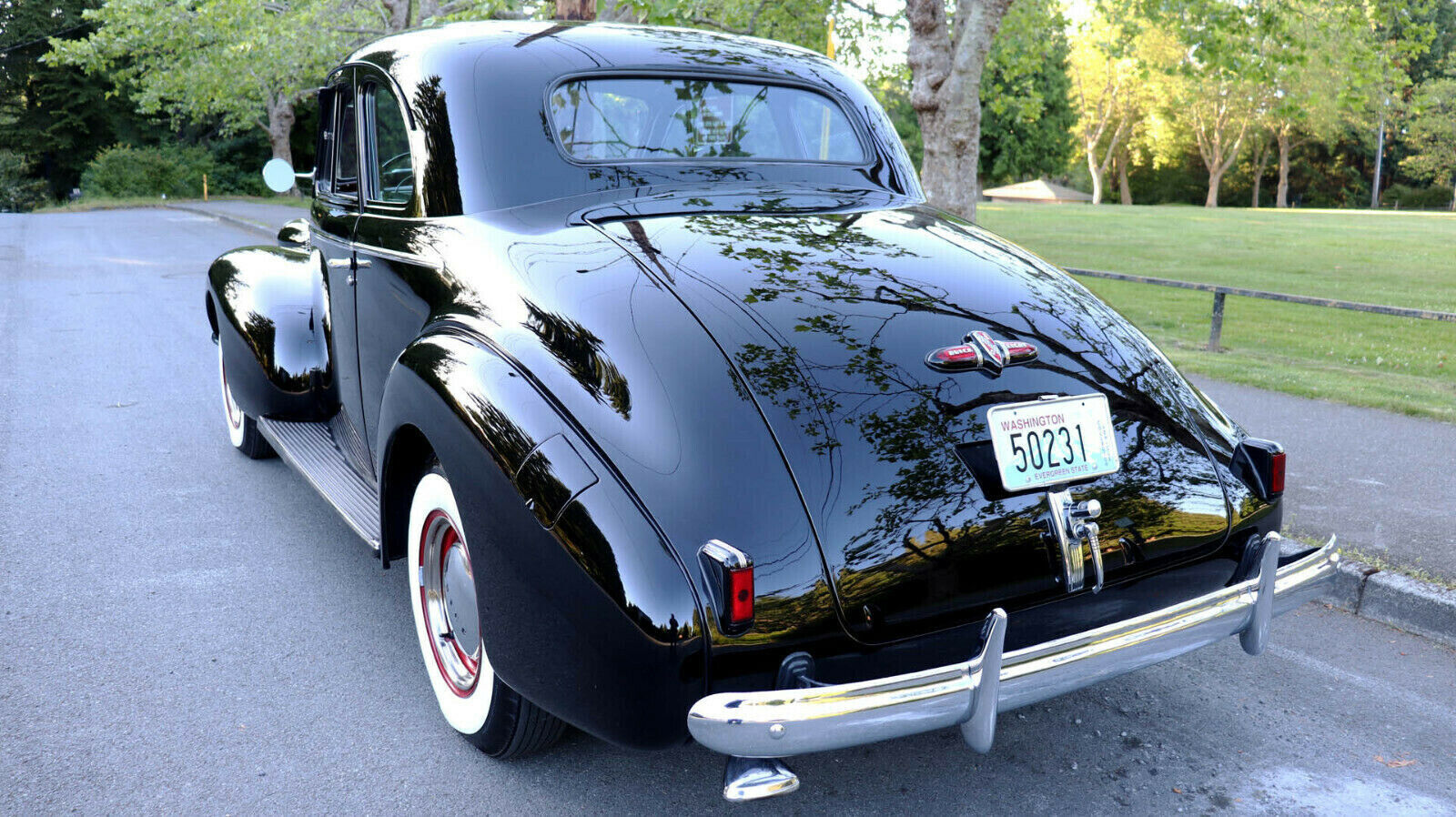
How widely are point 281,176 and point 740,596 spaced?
364 cm

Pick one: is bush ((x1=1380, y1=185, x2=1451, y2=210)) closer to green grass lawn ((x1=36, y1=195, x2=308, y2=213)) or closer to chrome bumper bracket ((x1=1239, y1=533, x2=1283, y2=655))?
green grass lawn ((x1=36, y1=195, x2=308, y2=213))

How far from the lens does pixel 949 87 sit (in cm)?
1062

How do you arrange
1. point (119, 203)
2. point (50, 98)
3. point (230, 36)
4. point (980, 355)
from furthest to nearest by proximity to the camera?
point (50, 98), point (119, 203), point (230, 36), point (980, 355)

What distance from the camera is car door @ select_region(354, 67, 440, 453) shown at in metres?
3.26

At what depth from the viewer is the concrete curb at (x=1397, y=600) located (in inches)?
147

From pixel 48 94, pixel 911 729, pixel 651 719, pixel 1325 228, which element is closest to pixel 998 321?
pixel 911 729

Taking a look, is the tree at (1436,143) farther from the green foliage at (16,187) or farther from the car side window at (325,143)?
the green foliage at (16,187)

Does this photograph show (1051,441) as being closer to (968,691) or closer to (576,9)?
(968,691)

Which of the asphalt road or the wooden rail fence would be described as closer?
the asphalt road

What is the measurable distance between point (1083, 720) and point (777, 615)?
1413 millimetres

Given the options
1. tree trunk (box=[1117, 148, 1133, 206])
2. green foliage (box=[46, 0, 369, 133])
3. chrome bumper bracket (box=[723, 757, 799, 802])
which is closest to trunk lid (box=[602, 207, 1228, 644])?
chrome bumper bracket (box=[723, 757, 799, 802])

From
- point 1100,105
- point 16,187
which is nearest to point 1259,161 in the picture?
point 1100,105

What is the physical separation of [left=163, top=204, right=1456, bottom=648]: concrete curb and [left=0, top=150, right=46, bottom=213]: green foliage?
169ft

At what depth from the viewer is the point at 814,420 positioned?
2.38m
